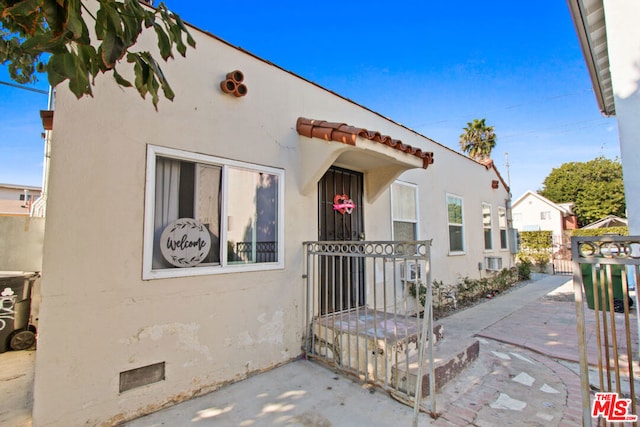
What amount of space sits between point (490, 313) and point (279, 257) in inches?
207

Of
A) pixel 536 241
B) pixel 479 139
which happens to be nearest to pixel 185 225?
pixel 479 139

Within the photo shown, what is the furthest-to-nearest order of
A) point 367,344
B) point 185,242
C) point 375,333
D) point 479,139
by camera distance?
point 479,139 < point 367,344 < point 185,242 < point 375,333

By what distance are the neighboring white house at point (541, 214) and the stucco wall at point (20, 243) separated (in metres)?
34.1

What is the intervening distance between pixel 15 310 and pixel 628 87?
23.9 feet

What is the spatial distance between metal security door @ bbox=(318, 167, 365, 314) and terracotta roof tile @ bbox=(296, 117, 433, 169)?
0.91 m

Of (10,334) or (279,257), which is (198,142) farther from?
(10,334)

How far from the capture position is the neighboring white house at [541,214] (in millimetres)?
29094

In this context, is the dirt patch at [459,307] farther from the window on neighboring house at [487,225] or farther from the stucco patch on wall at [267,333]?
the stucco patch on wall at [267,333]

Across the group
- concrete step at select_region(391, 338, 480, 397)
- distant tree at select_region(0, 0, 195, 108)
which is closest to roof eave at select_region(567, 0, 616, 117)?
concrete step at select_region(391, 338, 480, 397)

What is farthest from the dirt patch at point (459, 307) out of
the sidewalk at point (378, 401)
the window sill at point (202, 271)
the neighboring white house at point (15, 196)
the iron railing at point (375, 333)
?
the neighboring white house at point (15, 196)

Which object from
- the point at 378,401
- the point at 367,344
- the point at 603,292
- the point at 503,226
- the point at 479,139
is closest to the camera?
the point at 603,292

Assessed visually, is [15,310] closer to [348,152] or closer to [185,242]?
[185,242]

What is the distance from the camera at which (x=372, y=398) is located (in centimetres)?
296

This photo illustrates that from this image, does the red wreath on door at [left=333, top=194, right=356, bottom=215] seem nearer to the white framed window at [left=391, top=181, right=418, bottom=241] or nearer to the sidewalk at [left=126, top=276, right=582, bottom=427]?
the white framed window at [left=391, top=181, right=418, bottom=241]
